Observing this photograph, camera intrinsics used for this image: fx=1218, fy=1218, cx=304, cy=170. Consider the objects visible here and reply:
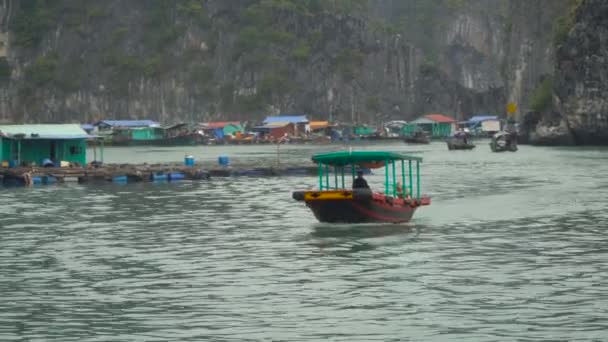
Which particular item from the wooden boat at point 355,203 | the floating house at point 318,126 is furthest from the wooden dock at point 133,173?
the floating house at point 318,126

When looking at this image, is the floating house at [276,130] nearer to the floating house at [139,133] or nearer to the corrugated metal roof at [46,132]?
the floating house at [139,133]

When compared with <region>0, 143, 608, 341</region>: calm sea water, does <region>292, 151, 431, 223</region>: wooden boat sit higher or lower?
higher

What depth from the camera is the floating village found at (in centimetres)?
6419

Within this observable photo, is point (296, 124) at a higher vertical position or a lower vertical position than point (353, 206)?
higher

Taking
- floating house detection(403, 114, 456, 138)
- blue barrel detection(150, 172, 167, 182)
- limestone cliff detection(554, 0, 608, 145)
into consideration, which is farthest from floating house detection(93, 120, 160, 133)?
blue barrel detection(150, 172, 167, 182)

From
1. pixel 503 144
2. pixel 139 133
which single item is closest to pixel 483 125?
pixel 139 133

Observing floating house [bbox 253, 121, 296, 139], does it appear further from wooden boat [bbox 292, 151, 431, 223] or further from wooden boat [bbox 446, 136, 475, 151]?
wooden boat [bbox 292, 151, 431, 223]

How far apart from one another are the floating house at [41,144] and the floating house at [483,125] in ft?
349

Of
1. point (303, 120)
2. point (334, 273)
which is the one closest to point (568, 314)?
point (334, 273)

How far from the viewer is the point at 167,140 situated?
14800 cm

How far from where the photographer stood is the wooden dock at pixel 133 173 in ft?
203

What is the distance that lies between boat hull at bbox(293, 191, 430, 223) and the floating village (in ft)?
88.2

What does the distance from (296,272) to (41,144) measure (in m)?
41.9

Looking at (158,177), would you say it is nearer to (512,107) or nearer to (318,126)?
(512,107)
